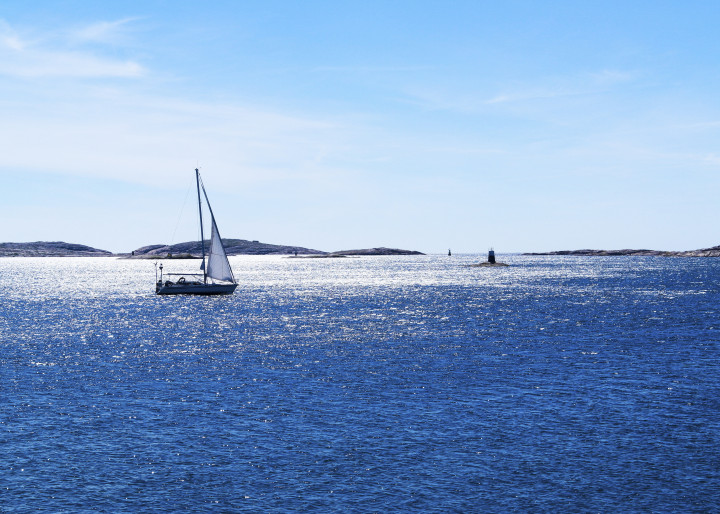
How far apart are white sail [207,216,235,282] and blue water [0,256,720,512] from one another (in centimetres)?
3749

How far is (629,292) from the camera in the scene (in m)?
133

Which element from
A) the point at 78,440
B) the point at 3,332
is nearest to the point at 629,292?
the point at 3,332

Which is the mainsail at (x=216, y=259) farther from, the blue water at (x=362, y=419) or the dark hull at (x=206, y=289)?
the blue water at (x=362, y=419)

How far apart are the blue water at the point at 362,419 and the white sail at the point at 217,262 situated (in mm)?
37490

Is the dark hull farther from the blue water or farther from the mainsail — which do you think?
the blue water

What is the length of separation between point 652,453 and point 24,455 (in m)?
28.9

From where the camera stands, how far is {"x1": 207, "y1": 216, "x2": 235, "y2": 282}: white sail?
4387 inches

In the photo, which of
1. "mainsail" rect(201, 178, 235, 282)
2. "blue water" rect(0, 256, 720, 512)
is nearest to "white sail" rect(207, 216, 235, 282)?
"mainsail" rect(201, 178, 235, 282)

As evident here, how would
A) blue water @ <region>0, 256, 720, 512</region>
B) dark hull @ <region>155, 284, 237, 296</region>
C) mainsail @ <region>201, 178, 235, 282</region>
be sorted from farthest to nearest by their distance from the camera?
dark hull @ <region>155, 284, 237, 296</region>
mainsail @ <region>201, 178, 235, 282</region>
blue water @ <region>0, 256, 720, 512</region>

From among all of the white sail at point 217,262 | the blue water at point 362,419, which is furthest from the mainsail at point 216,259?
the blue water at point 362,419

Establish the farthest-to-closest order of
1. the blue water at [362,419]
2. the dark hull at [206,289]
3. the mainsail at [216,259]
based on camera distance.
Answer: the dark hull at [206,289] < the mainsail at [216,259] < the blue water at [362,419]

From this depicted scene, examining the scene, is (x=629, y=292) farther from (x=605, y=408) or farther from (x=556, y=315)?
(x=605, y=408)

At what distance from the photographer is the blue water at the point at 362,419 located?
2511 cm

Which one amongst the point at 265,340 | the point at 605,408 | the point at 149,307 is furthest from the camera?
the point at 149,307
